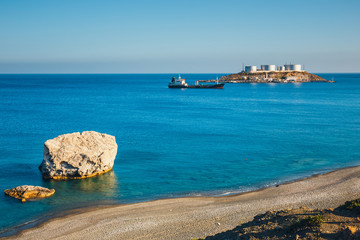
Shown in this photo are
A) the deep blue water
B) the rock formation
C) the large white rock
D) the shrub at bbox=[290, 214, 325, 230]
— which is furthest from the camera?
the large white rock

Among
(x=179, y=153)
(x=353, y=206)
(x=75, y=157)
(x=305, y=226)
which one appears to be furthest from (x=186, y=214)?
(x=179, y=153)

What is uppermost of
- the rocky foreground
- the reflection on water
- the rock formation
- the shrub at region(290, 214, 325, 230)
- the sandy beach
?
the shrub at region(290, 214, 325, 230)

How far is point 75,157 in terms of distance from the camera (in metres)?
30.4

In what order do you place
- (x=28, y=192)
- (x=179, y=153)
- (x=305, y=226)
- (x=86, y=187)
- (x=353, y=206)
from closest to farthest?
(x=305, y=226)
(x=353, y=206)
(x=28, y=192)
(x=86, y=187)
(x=179, y=153)

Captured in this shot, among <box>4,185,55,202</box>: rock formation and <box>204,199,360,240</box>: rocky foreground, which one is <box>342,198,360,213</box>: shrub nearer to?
<box>204,199,360,240</box>: rocky foreground

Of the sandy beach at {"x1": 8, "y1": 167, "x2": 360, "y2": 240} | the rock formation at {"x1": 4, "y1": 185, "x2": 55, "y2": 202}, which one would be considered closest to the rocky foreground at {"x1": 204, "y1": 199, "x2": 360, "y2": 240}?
the sandy beach at {"x1": 8, "y1": 167, "x2": 360, "y2": 240}

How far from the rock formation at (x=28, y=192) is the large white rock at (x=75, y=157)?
3739mm

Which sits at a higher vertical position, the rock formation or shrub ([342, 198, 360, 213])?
shrub ([342, 198, 360, 213])

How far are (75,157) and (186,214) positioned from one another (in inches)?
487

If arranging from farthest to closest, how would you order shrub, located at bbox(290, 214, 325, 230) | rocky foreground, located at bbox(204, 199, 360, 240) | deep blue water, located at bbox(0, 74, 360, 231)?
deep blue water, located at bbox(0, 74, 360, 231), shrub, located at bbox(290, 214, 325, 230), rocky foreground, located at bbox(204, 199, 360, 240)

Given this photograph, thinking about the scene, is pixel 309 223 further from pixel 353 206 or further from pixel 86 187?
pixel 86 187

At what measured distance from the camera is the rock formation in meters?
26.3

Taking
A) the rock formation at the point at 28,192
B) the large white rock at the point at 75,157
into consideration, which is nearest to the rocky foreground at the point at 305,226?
the rock formation at the point at 28,192

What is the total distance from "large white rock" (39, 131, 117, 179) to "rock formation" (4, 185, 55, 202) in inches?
147
